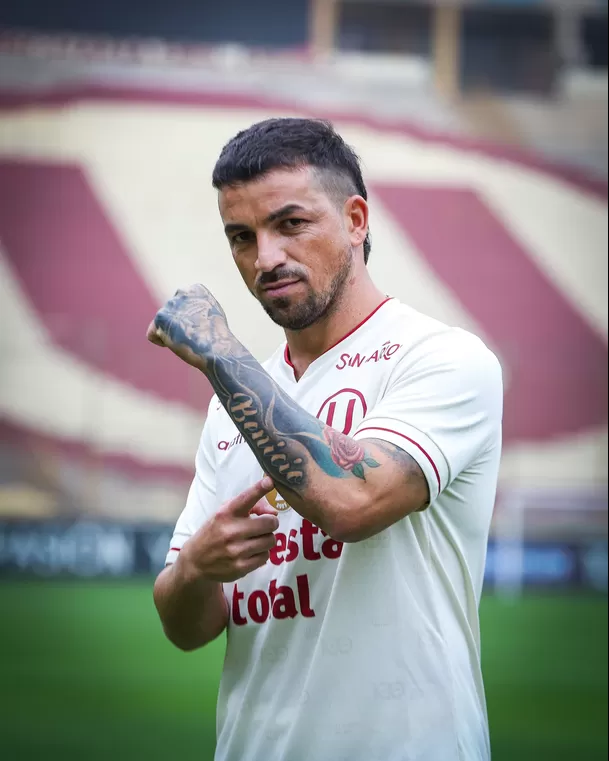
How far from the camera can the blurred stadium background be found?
1292 centimetres

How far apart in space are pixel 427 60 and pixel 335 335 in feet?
47.7

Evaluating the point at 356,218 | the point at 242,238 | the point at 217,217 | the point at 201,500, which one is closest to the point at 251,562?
the point at 201,500

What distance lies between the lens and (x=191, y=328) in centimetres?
168

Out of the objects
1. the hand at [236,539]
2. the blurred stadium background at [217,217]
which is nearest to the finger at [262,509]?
the hand at [236,539]

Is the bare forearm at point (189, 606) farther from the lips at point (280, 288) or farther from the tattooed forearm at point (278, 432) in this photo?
the lips at point (280, 288)

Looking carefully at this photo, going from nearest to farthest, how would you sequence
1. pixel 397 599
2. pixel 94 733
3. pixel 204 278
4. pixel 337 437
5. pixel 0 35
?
pixel 337 437
pixel 397 599
pixel 94 733
pixel 204 278
pixel 0 35

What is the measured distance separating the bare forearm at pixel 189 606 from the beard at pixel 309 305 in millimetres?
490

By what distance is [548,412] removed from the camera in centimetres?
1381

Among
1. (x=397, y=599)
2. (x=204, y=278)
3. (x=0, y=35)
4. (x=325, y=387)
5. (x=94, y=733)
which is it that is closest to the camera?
(x=397, y=599)

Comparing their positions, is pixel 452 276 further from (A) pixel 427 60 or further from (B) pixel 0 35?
(B) pixel 0 35

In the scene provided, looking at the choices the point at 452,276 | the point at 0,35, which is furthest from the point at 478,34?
the point at 0,35

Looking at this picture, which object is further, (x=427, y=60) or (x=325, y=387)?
(x=427, y=60)

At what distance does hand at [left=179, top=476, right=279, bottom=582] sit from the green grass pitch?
3.29m

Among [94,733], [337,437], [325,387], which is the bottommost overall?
[94,733]
